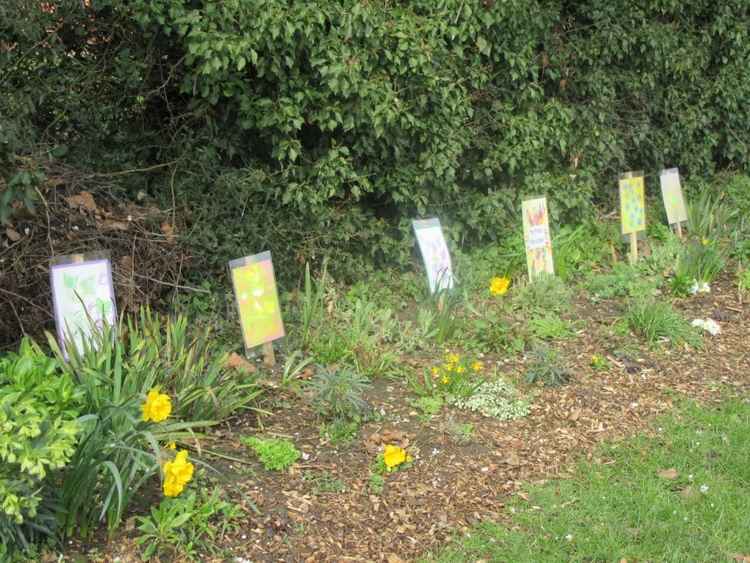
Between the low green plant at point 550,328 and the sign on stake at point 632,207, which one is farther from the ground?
the sign on stake at point 632,207

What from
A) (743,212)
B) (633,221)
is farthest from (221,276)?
(743,212)

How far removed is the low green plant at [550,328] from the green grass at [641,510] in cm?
130

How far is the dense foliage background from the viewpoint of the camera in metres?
4.87

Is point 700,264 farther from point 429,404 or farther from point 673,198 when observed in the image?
point 429,404

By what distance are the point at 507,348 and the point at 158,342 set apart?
2.36m

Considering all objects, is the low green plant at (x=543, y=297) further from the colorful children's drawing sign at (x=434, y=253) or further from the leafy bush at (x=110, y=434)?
the leafy bush at (x=110, y=434)

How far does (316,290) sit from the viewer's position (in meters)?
5.79

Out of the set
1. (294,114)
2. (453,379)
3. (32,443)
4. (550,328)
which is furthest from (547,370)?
(32,443)

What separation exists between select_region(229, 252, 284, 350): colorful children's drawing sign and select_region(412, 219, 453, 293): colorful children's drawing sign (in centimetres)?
138

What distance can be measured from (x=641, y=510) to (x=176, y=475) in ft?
6.93

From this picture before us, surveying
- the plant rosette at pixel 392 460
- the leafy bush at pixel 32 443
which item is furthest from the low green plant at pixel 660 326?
the leafy bush at pixel 32 443

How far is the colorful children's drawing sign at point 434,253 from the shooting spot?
6055mm

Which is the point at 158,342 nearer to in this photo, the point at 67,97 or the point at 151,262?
the point at 151,262

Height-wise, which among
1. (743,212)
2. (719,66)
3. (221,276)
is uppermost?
(719,66)
